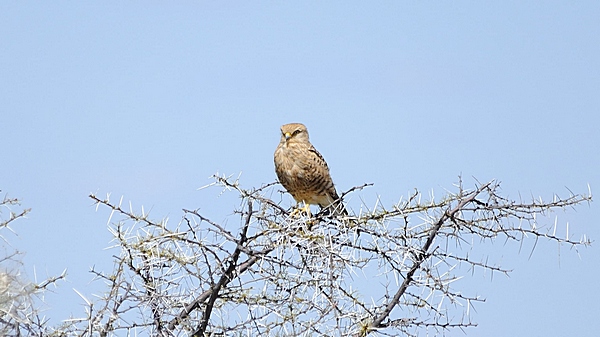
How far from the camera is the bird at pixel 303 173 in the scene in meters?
7.07

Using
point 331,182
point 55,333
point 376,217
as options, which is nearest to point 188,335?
point 55,333

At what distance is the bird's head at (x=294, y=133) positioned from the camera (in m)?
7.39

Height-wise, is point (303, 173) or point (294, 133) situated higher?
point (294, 133)

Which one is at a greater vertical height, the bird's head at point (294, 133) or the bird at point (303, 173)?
the bird's head at point (294, 133)

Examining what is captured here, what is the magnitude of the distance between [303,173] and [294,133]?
1.69ft

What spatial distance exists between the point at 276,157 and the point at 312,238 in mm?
3193

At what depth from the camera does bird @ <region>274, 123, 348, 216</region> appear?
7066mm

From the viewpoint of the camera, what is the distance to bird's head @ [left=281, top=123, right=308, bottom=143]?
7.39m

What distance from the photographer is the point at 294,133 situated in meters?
7.46

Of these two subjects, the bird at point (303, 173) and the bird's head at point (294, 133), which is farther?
the bird's head at point (294, 133)

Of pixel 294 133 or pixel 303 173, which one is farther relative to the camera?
pixel 294 133

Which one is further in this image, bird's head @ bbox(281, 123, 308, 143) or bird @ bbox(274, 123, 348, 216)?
bird's head @ bbox(281, 123, 308, 143)

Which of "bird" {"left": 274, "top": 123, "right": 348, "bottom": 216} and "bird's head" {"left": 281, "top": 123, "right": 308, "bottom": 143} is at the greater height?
"bird's head" {"left": 281, "top": 123, "right": 308, "bottom": 143}

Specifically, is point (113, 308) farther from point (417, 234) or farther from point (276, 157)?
point (276, 157)
